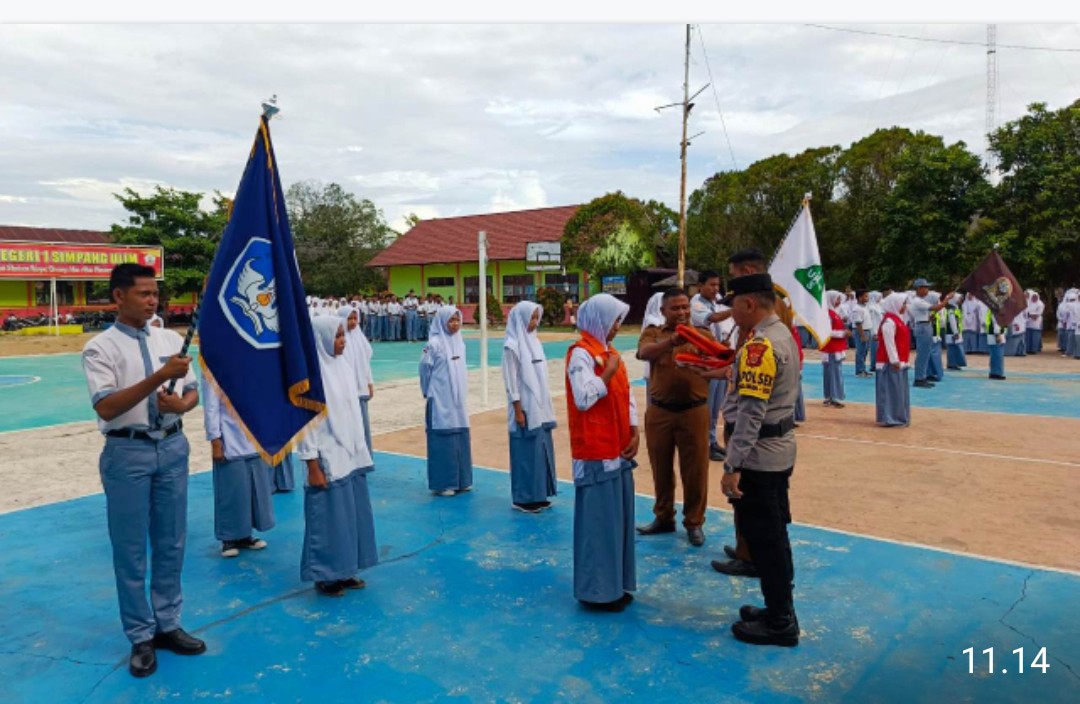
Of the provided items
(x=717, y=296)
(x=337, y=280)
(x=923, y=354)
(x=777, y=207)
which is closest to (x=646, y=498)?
(x=717, y=296)

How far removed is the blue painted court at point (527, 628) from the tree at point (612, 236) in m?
25.7

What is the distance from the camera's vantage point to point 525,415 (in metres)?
6.16

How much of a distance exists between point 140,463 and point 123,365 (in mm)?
479

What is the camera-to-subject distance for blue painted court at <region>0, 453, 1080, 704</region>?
3410 millimetres

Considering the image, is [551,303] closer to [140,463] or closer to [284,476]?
[284,476]

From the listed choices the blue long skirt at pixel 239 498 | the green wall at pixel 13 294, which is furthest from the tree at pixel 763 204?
the green wall at pixel 13 294

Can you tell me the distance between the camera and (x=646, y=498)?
648cm

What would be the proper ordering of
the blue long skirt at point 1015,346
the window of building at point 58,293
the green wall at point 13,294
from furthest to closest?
the window of building at point 58,293 < the green wall at point 13,294 < the blue long skirt at point 1015,346

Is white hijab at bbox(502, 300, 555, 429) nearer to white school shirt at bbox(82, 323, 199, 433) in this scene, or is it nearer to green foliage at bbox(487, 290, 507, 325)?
white school shirt at bbox(82, 323, 199, 433)

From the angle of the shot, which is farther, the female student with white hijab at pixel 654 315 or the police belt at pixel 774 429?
the female student with white hijab at pixel 654 315

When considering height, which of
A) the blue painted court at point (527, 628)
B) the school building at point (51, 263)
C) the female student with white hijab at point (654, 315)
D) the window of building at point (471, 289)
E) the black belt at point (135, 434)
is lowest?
the blue painted court at point (527, 628)

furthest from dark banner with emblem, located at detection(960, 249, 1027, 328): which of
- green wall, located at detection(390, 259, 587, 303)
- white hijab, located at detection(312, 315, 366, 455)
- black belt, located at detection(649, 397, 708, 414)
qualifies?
green wall, located at detection(390, 259, 587, 303)

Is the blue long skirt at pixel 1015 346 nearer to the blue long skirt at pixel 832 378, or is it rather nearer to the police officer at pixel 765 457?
the blue long skirt at pixel 832 378

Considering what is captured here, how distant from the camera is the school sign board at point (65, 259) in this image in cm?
2898
